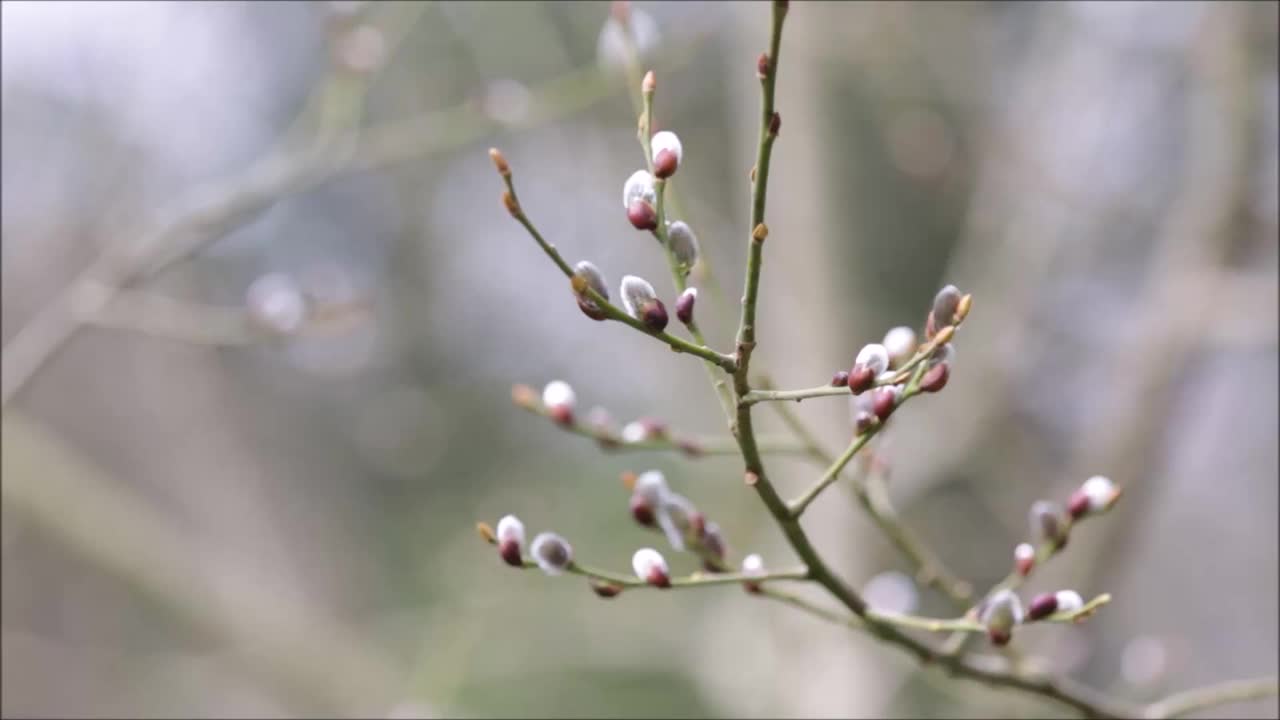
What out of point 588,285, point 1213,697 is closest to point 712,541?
point 588,285

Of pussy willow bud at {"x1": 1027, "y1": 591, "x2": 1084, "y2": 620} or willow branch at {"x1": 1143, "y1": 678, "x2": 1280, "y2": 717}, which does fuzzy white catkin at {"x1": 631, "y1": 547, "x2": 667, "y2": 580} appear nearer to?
pussy willow bud at {"x1": 1027, "y1": 591, "x2": 1084, "y2": 620}

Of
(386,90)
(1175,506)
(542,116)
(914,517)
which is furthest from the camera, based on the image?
(386,90)

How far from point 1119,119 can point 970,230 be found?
49 centimetres

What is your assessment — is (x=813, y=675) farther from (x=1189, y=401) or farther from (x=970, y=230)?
(x=970, y=230)

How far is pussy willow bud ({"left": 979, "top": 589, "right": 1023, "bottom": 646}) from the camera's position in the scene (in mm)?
577

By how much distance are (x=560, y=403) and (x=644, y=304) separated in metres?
A: 0.31

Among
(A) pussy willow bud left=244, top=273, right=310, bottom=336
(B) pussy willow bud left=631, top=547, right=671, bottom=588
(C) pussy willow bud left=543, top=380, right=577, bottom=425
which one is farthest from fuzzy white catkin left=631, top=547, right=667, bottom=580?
(A) pussy willow bud left=244, top=273, right=310, bottom=336

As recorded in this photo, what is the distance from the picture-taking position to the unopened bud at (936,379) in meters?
0.48

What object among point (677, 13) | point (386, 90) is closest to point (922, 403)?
point (677, 13)

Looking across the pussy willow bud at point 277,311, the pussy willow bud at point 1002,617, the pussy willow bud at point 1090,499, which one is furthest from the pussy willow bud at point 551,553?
the pussy willow bud at point 277,311

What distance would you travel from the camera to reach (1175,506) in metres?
3.71

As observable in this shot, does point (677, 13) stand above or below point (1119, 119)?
above

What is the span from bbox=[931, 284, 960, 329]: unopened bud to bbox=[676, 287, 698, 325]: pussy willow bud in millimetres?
143

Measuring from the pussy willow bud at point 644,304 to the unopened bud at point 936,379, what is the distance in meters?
0.14
